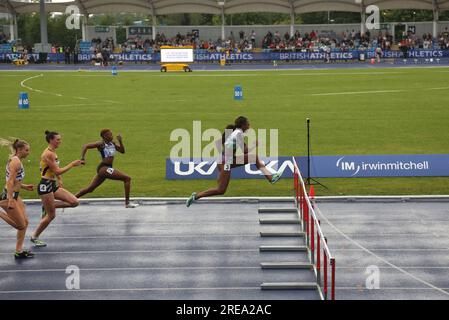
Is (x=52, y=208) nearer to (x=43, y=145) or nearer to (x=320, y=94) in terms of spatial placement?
(x=43, y=145)

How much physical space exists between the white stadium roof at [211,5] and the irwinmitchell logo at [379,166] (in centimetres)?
5818

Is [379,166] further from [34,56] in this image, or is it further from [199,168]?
[34,56]

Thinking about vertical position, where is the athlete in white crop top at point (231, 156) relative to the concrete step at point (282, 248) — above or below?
above

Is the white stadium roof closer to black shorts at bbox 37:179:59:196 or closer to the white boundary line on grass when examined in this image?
the white boundary line on grass

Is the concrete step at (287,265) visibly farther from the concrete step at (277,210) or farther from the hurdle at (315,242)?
the concrete step at (277,210)

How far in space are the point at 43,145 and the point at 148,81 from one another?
2464 cm

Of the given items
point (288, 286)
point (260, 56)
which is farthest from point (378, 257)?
point (260, 56)

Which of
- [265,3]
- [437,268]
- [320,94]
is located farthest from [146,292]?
[265,3]

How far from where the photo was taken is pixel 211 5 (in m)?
78.0

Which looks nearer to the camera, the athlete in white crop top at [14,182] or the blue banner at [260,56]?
the athlete in white crop top at [14,182]

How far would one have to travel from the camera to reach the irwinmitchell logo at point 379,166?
20.2 metres

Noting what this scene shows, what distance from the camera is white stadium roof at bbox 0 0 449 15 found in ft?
251

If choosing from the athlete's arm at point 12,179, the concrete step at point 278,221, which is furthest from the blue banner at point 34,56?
the athlete's arm at point 12,179
